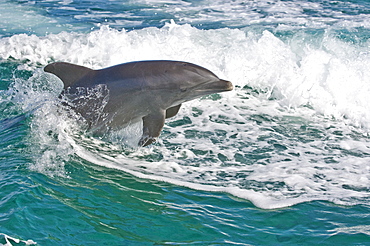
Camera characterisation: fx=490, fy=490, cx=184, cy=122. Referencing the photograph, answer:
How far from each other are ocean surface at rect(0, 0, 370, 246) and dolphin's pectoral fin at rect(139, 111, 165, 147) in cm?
34

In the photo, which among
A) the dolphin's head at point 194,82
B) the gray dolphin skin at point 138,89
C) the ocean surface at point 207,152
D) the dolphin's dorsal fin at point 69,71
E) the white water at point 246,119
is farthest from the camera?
the dolphin's dorsal fin at point 69,71

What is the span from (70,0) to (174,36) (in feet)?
36.7

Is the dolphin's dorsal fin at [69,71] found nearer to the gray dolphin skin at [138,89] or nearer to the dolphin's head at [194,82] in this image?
the gray dolphin skin at [138,89]

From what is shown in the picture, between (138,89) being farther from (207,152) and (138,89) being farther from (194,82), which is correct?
(207,152)

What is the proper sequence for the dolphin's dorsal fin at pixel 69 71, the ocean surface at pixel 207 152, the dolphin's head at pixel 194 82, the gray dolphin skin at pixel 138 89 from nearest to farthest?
the ocean surface at pixel 207 152 < the dolphin's head at pixel 194 82 < the gray dolphin skin at pixel 138 89 < the dolphin's dorsal fin at pixel 69 71

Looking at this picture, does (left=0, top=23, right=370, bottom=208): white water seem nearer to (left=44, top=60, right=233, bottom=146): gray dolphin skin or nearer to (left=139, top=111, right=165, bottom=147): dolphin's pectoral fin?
(left=139, top=111, right=165, bottom=147): dolphin's pectoral fin

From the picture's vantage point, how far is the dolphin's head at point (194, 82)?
7645mm

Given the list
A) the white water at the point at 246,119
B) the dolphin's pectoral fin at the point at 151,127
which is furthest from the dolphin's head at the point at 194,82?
the white water at the point at 246,119

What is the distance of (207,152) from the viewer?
8266 millimetres

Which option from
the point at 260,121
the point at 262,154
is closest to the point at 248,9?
the point at 260,121

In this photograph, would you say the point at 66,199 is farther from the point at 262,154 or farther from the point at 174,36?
the point at 174,36

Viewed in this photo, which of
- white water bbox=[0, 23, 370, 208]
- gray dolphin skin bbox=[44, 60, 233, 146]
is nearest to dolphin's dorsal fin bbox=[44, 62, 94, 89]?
gray dolphin skin bbox=[44, 60, 233, 146]

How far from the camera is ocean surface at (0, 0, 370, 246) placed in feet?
18.2

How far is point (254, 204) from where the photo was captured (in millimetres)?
6246
